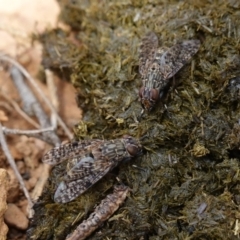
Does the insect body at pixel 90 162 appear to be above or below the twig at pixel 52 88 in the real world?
below

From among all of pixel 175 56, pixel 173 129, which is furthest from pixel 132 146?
pixel 175 56

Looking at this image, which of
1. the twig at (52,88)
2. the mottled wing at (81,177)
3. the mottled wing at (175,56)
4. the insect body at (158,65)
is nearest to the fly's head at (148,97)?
the insect body at (158,65)

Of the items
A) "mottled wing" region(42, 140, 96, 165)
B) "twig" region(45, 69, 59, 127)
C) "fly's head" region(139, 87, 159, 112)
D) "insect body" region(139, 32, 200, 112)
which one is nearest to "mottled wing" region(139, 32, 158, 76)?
"insect body" region(139, 32, 200, 112)

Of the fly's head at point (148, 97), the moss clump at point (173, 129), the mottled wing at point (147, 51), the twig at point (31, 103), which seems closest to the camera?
the moss clump at point (173, 129)

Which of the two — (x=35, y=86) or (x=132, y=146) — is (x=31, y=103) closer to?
(x=35, y=86)

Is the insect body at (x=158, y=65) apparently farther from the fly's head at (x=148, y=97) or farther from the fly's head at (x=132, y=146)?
the fly's head at (x=132, y=146)

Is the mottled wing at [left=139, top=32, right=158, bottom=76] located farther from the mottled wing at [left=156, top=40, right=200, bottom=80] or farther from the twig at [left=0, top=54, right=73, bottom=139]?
the twig at [left=0, top=54, right=73, bottom=139]
